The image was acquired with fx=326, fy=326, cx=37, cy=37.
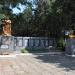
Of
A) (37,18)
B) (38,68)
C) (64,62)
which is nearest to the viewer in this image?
(38,68)

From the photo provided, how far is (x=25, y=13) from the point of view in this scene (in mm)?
45000

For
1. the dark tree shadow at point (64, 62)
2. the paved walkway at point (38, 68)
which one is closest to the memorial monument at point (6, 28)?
the dark tree shadow at point (64, 62)

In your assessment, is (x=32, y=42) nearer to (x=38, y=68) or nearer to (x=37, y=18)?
(x=37, y=18)

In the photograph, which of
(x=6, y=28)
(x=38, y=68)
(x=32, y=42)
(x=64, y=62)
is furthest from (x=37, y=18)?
(x=38, y=68)

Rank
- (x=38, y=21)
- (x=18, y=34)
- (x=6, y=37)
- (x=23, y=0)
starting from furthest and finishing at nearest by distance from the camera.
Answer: (x=18, y=34), (x=38, y=21), (x=23, y=0), (x=6, y=37)

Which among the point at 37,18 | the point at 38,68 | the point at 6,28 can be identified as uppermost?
the point at 37,18

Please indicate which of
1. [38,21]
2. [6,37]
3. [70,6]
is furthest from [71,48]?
[38,21]

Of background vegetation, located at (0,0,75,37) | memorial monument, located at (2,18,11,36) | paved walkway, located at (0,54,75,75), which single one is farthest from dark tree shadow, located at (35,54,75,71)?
memorial monument, located at (2,18,11,36)

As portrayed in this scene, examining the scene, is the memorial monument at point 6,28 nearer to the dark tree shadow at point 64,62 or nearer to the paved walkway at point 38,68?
the dark tree shadow at point 64,62

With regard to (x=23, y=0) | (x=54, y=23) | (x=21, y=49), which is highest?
(x=23, y=0)

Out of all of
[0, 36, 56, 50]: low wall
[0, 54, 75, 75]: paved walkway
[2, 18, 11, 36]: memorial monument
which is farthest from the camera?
[0, 36, 56, 50]: low wall

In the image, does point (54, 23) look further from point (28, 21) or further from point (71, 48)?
point (71, 48)

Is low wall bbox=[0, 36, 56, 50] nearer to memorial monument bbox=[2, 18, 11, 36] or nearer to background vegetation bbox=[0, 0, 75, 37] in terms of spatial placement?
background vegetation bbox=[0, 0, 75, 37]

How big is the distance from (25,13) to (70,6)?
17.0 m
